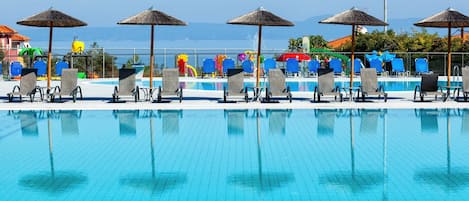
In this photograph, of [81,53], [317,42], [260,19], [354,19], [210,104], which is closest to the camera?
[210,104]

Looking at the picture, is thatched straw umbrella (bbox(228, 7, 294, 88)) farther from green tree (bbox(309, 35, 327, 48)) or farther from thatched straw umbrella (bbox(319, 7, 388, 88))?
green tree (bbox(309, 35, 327, 48))

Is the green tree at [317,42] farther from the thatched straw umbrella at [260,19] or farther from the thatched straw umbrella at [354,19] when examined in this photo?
the thatched straw umbrella at [260,19]

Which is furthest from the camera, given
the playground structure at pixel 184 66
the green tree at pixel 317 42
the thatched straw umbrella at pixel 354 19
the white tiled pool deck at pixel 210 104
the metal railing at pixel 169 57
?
the green tree at pixel 317 42

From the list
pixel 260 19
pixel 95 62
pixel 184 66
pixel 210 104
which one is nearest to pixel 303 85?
pixel 184 66

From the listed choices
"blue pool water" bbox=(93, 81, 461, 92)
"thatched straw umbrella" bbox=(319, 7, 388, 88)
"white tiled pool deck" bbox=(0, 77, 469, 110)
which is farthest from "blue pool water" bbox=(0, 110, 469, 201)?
"blue pool water" bbox=(93, 81, 461, 92)

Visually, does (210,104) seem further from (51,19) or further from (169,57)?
(169,57)

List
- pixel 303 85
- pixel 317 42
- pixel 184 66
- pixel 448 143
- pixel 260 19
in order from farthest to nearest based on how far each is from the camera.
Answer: pixel 317 42
pixel 184 66
pixel 303 85
pixel 260 19
pixel 448 143

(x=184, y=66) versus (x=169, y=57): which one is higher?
(x=169, y=57)

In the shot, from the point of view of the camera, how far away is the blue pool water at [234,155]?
6.70 metres

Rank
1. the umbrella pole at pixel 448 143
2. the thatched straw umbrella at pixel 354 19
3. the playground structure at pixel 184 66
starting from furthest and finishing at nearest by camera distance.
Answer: the playground structure at pixel 184 66, the thatched straw umbrella at pixel 354 19, the umbrella pole at pixel 448 143

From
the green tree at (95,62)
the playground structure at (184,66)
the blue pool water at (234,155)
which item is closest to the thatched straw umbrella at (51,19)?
the blue pool water at (234,155)

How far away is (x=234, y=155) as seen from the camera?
8680 mm

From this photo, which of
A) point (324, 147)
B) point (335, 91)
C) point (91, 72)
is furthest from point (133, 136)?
point (91, 72)

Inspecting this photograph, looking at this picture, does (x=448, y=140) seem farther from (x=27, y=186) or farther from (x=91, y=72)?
(x=91, y=72)
